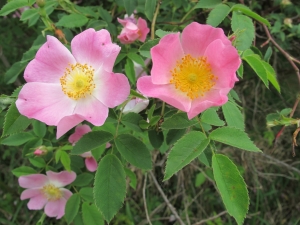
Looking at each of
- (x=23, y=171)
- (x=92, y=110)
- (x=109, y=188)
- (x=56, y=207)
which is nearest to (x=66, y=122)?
(x=92, y=110)

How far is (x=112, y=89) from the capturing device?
1.05m

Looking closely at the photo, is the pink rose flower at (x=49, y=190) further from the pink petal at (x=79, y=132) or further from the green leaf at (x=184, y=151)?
the green leaf at (x=184, y=151)

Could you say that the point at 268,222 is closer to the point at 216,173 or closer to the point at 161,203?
the point at 161,203

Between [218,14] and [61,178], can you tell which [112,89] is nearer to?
[218,14]

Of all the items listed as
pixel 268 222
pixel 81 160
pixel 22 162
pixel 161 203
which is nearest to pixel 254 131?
pixel 268 222

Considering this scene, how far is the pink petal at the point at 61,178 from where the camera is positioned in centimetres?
160

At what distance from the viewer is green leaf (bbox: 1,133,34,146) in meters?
1.48

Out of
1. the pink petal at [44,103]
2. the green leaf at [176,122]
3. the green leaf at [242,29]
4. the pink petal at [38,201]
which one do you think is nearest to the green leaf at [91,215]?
the pink petal at [38,201]

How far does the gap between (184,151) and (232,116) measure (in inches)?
10.4

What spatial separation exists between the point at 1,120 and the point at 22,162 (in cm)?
133

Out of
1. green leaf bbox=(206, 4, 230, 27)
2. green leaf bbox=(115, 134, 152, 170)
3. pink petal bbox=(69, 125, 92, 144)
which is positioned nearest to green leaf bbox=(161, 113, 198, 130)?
green leaf bbox=(115, 134, 152, 170)

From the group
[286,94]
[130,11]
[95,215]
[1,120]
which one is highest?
[130,11]

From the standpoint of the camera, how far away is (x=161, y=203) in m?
2.55

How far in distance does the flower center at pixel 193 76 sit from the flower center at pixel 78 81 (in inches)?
10.7
